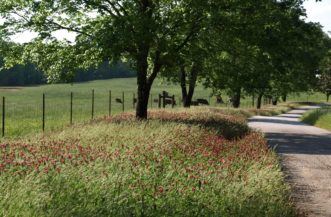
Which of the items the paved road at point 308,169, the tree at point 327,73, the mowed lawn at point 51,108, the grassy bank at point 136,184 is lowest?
the mowed lawn at point 51,108

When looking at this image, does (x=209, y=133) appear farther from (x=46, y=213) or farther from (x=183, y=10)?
(x=46, y=213)

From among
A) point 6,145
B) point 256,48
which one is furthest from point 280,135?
point 6,145

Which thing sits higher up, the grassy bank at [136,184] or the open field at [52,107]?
the grassy bank at [136,184]

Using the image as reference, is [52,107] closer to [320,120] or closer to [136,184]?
[320,120]

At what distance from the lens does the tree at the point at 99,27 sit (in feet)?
68.0

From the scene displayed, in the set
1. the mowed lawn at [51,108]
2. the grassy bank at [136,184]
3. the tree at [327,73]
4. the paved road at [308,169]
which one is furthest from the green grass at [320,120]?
the tree at [327,73]

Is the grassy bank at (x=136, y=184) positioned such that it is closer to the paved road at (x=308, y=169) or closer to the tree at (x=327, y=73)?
the paved road at (x=308, y=169)

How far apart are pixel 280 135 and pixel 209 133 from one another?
26.2ft

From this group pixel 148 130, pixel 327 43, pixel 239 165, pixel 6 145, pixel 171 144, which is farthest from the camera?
pixel 327 43

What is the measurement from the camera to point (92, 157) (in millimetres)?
10688

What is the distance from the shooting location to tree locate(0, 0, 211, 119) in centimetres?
2073

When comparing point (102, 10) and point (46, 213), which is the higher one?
point (102, 10)

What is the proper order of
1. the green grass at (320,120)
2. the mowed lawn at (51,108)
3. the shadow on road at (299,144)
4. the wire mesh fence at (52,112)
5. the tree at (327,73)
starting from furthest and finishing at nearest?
the tree at (327,73)
the green grass at (320,120)
the mowed lawn at (51,108)
the wire mesh fence at (52,112)
the shadow on road at (299,144)

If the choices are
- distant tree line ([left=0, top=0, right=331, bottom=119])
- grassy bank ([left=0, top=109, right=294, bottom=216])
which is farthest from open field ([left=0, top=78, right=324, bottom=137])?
grassy bank ([left=0, top=109, right=294, bottom=216])
